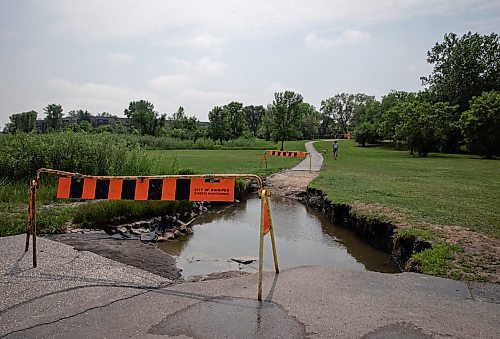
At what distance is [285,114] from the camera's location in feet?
159

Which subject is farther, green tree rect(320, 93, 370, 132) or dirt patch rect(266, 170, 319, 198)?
green tree rect(320, 93, 370, 132)

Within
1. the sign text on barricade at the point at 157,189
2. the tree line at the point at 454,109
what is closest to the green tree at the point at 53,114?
the tree line at the point at 454,109

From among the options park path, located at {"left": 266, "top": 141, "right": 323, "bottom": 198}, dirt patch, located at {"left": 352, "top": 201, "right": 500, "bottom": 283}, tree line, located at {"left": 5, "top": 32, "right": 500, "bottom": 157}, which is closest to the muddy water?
dirt patch, located at {"left": 352, "top": 201, "right": 500, "bottom": 283}

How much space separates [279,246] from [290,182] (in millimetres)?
10925

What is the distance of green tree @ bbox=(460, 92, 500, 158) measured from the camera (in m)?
38.9

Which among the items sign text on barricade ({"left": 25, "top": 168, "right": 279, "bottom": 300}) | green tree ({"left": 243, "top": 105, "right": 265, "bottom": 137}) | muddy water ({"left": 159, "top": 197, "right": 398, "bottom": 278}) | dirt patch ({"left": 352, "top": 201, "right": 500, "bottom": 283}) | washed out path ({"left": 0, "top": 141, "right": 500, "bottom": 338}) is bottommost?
muddy water ({"left": 159, "top": 197, "right": 398, "bottom": 278})

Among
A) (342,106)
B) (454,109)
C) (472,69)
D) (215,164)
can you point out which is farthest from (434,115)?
(342,106)

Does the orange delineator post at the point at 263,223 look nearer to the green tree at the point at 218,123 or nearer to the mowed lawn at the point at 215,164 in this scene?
the mowed lawn at the point at 215,164

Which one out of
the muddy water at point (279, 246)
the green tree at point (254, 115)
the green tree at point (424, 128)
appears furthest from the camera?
the green tree at point (254, 115)

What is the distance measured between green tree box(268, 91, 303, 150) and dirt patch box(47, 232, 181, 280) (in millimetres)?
41055

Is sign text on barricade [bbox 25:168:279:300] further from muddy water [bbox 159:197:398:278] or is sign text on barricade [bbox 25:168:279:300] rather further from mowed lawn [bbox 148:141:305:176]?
mowed lawn [bbox 148:141:305:176]

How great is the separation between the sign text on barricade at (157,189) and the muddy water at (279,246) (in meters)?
1.84

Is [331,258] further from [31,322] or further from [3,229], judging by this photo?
[3,229]

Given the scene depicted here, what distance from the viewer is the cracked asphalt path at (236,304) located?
3.89m
